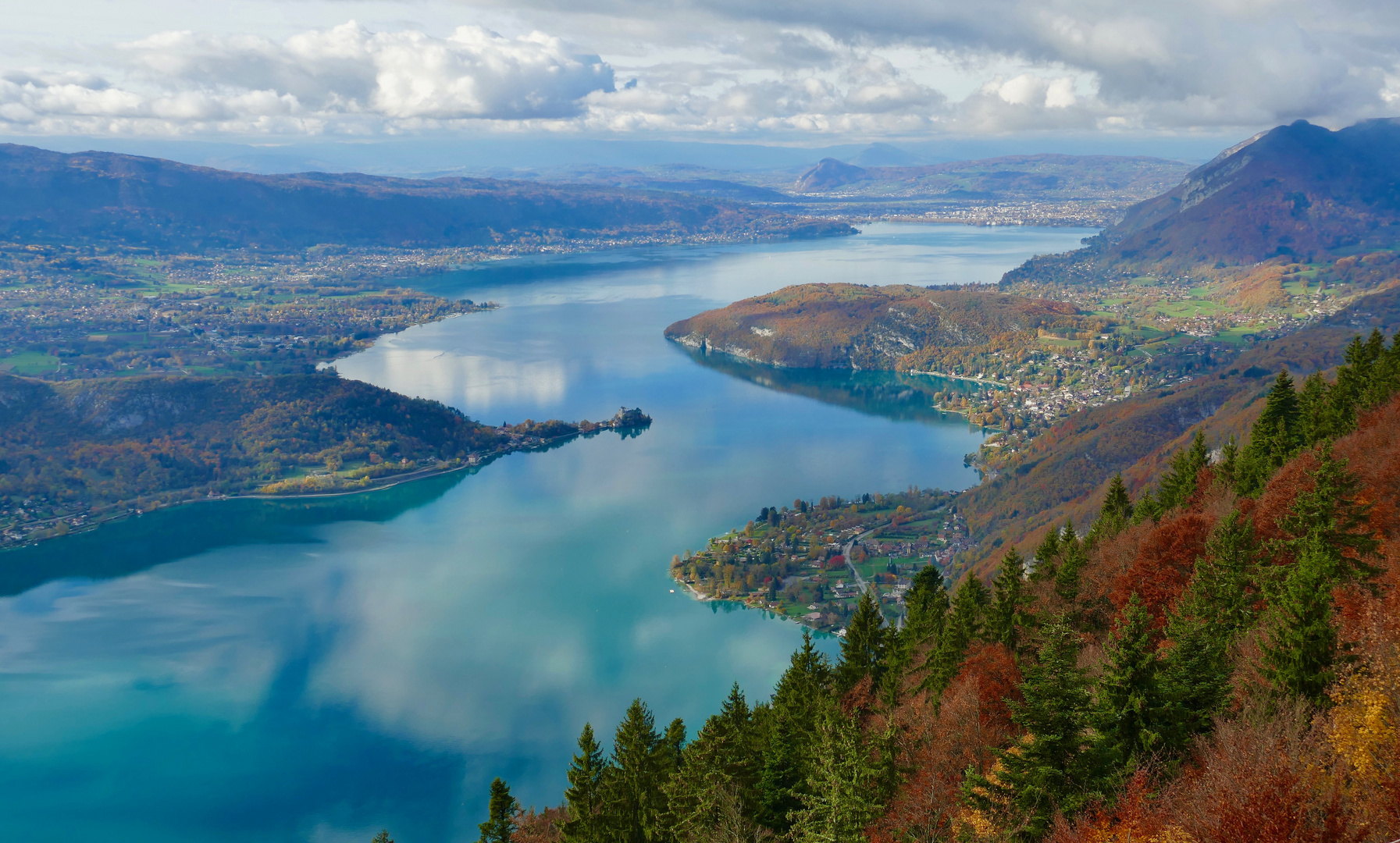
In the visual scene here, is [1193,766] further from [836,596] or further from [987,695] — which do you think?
[836,596]

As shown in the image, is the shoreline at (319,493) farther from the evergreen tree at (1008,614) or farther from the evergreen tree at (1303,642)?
the evergreen tree at (1303,642)

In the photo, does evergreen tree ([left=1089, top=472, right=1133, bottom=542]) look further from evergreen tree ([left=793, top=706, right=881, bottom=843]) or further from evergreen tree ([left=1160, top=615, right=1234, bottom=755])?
evergreen tree ([left=793, top=706, right=881, bottom=843])

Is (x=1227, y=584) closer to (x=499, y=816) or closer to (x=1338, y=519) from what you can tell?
(x=1338, y=519)

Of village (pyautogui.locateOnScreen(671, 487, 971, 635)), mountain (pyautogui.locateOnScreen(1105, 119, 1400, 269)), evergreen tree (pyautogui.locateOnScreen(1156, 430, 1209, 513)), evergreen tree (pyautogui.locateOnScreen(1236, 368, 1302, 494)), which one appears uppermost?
mountain (pyautogui.locateOnScreen(1105, 119, 1400, 269))

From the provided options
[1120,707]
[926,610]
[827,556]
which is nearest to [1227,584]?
[1120,707]

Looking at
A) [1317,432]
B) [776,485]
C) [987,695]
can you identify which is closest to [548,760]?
[987,695]

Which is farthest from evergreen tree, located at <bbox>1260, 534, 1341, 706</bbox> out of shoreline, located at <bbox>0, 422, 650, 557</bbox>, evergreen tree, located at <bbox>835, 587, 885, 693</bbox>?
shoreline, located at <bbox>0, 422, 650, 557</bbox>
